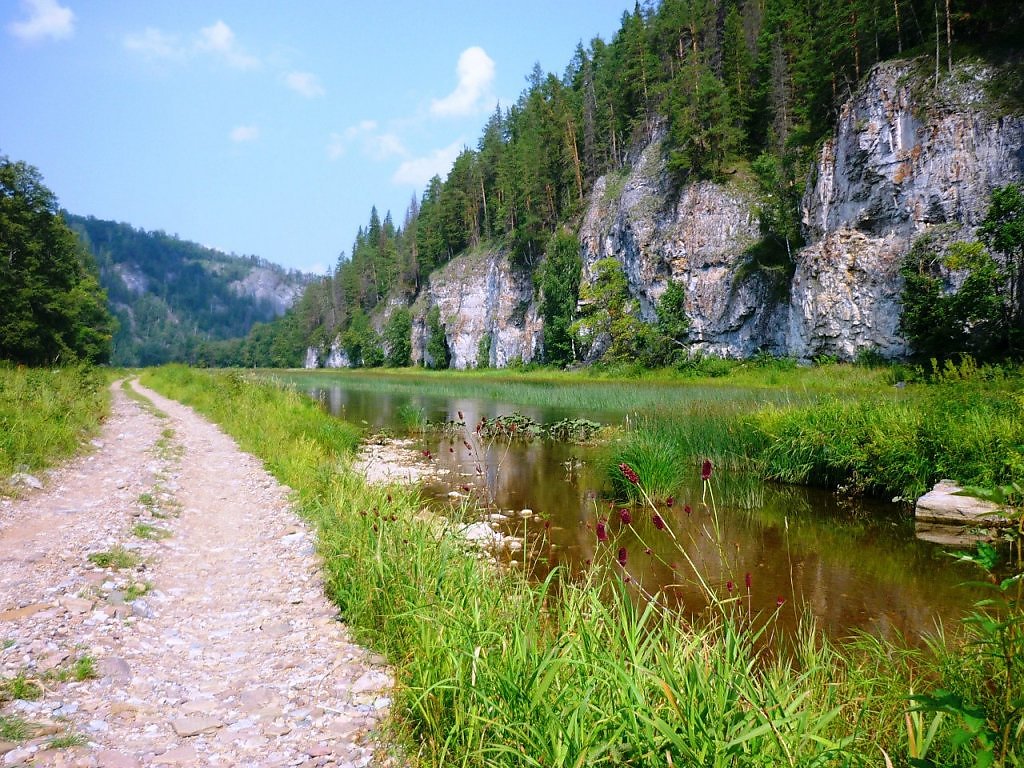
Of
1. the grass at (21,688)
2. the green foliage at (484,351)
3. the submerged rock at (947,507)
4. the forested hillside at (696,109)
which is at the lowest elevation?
the submerged rock at (947,507)

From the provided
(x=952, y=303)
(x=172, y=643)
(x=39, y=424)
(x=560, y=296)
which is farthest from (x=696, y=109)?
(x=172, y=643)

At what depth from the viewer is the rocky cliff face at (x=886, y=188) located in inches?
1124

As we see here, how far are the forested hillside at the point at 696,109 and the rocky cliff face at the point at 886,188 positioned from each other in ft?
6.79

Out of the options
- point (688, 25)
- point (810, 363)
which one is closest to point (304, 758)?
point (810, 363)

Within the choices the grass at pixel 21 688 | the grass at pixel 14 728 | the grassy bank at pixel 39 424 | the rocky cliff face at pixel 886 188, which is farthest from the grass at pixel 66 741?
the rocky cliff face at pixel 886 188

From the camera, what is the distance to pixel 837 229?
3462 cm

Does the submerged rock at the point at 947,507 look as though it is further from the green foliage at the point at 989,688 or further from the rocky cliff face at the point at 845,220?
the rocky cliff face at the point at 845,220

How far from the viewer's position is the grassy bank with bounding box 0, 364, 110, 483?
9.25 metres

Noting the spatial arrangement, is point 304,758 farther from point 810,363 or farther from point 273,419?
point 810,363

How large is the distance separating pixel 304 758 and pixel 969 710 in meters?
2.98

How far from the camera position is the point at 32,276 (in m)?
30.1

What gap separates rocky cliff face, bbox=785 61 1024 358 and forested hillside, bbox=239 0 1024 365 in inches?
81.5

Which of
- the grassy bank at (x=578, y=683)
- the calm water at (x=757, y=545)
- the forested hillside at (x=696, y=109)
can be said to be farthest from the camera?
the forested hillside at (x=696, y=109)

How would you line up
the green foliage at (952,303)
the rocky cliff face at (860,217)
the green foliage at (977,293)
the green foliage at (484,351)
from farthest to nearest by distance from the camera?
the green foliage at (484,351) → the rocky cliff face at (860,217) → the green foliage at (952,303) → the green foliage at (977,293)
